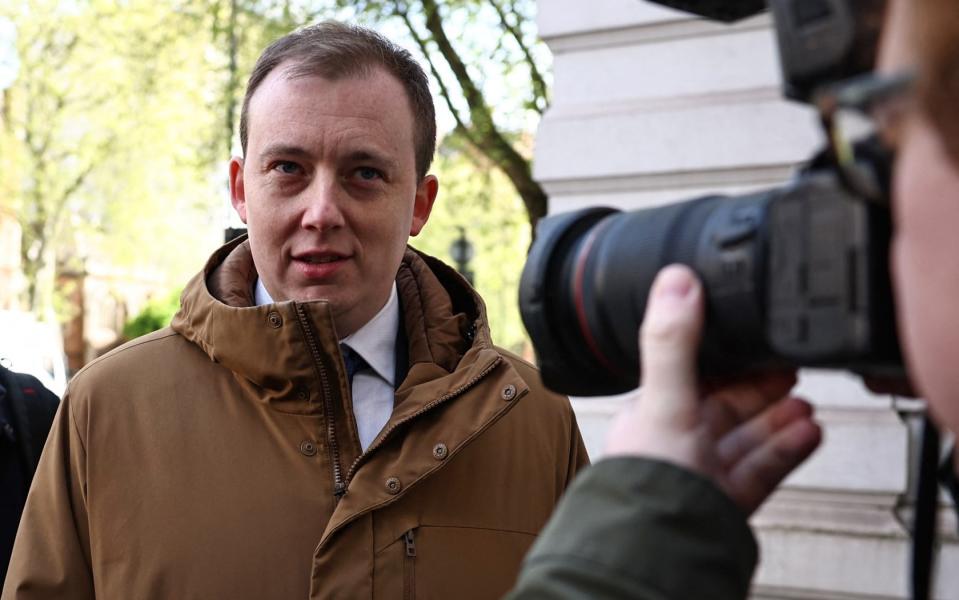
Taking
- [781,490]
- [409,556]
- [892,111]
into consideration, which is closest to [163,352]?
[409,556]

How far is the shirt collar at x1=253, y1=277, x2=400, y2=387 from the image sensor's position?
2236mm

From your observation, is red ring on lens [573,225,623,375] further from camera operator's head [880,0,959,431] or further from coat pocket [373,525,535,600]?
coat pocket [373,525,535,600]

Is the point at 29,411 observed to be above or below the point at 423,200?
below

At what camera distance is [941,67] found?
851 millimetres

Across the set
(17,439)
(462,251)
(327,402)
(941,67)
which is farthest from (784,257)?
(462,251)

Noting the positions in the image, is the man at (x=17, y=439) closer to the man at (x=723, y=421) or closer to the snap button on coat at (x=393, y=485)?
the snap button on coat at (x=393, y=485)

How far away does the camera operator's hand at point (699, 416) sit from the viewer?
1.07 m

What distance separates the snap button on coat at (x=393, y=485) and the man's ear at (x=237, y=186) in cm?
73

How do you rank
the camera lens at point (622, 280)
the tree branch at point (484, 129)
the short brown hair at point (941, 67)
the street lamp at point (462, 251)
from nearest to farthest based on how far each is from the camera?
1. the short brown hair at point (941, 67)
2. the camera lens at point (622, 280)
3. the tree branch at point (484, 129)
4. the street lamp at point (462, 251)

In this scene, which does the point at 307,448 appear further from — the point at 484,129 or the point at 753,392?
the point at 484,129

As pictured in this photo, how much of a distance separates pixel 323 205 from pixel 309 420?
412mm

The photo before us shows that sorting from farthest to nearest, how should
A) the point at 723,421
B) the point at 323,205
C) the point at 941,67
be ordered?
the point at 323,205, the point at 723,421, the point at 941,67

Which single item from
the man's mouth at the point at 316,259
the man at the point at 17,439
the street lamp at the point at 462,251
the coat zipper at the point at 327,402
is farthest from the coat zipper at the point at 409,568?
the street lamp at the point at 462,251

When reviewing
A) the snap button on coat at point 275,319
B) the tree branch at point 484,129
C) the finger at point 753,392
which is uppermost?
the finger at point 753,392
